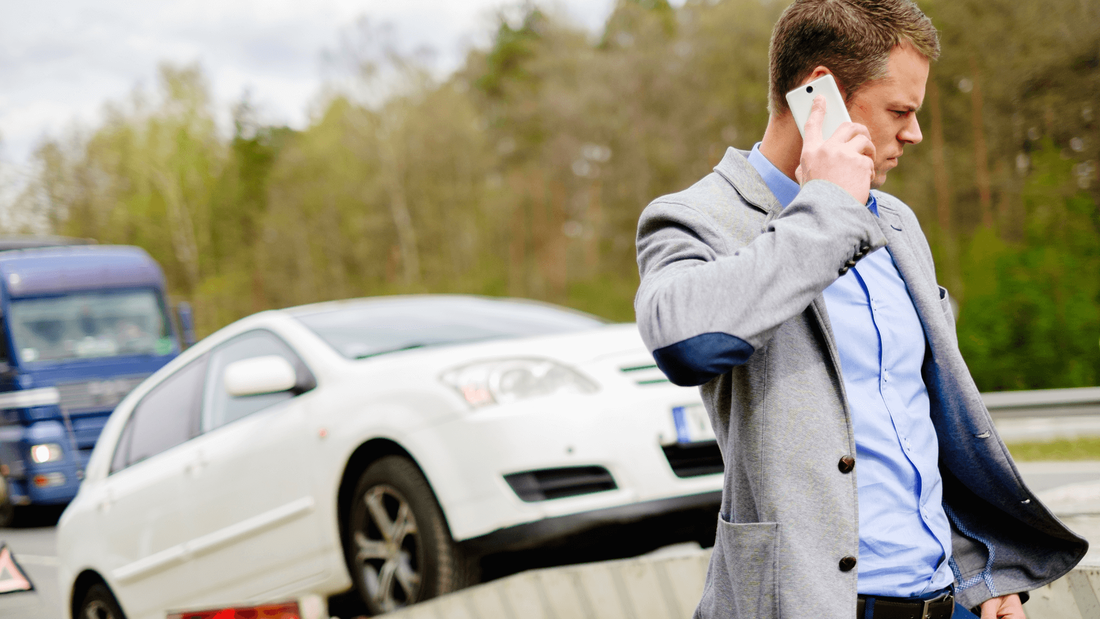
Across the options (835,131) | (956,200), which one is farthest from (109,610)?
(956,200)

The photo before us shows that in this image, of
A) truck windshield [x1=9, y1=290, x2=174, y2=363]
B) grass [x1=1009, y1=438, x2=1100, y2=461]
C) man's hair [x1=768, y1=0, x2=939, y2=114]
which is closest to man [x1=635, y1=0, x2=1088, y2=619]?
man's hair [x1=768, y1=0, x2=939, y2=114]

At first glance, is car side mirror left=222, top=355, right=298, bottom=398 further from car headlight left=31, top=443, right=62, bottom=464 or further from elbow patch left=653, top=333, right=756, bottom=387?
car headlight left=31, top=443, right=62, bottom=464

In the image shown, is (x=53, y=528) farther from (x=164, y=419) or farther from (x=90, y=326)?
(x=164, y=419)

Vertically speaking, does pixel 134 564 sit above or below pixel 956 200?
below

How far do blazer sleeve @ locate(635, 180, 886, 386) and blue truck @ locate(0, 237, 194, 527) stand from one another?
421 inches

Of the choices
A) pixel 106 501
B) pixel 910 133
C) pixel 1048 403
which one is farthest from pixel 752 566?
pixel 106 501

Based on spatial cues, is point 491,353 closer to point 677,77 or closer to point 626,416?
point 626,416

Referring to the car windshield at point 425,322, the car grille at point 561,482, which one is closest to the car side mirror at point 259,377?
the car windshield at point 425,322

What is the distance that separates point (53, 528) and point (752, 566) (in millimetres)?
11235

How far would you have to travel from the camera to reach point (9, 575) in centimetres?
342

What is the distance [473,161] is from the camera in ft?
121

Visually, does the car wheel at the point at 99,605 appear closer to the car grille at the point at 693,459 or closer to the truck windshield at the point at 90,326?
the car grille at the point at 693,459

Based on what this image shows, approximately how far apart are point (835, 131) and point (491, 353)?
2.68 meters

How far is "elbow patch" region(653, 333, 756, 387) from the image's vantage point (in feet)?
4.45
